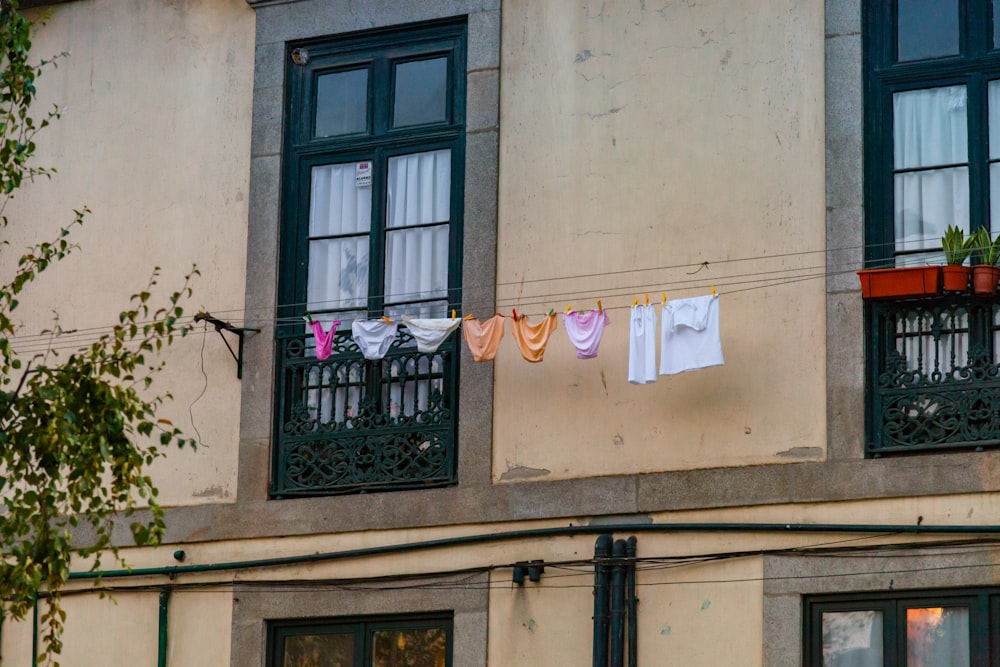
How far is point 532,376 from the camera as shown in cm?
1453

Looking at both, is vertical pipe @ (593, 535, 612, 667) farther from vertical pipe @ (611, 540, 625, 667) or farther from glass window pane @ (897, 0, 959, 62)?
glass window pane @ (897, 0, 959, 62)

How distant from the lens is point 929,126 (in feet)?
46.0

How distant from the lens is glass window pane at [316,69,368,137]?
15750 millimetres

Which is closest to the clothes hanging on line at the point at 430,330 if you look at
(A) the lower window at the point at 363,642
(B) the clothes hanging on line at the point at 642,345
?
(B) the clothes hanging on line at the point at 642,345

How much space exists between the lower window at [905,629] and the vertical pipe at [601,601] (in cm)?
136

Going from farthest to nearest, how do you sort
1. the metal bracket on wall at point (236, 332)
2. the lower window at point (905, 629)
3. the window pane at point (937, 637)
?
the metal bracket on wall at point (236, 332) < the window pane at point (937, 637) < the lower window at point (905, 629)

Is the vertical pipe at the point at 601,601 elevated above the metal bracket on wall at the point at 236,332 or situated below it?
below

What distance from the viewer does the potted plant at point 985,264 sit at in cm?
1307

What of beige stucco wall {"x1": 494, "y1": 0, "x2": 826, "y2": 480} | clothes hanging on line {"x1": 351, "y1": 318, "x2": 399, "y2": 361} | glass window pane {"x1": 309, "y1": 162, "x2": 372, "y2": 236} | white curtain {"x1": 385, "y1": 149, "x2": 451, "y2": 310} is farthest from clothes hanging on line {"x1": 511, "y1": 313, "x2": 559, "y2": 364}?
glass window pane {"x1": 309, "y1": 162, "x2": 372, "y2": 236}

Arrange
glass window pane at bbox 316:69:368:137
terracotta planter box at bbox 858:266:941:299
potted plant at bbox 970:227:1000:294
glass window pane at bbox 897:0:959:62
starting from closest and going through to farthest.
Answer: potted plant at bbox 970:227:1000:294
terracotta planter box at bbox 858:266:941:299
glass window pane at bbox 897:0:959:62
glass window pane at bbox 316:69:368:137

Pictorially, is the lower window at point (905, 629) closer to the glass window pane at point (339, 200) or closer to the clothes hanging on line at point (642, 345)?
the clothes hanging on line at point (642, 345)

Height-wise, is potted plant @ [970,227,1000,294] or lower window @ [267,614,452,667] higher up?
potted plant @ [970,227,1000,294]

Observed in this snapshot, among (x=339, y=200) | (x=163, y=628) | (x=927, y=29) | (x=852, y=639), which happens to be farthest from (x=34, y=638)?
(x=927, y=29)

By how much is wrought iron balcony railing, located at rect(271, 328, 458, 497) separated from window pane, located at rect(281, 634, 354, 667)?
1.08 meters
